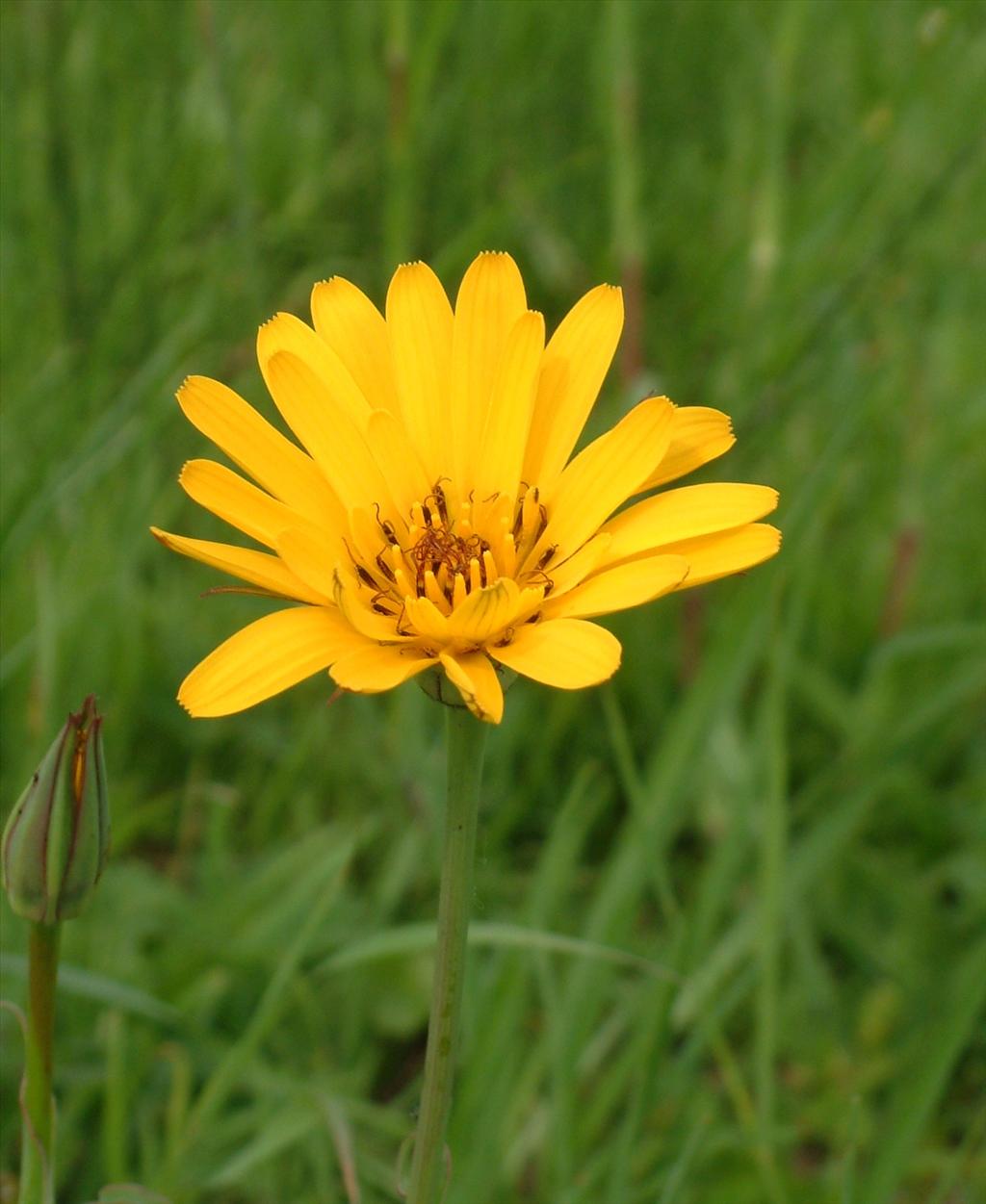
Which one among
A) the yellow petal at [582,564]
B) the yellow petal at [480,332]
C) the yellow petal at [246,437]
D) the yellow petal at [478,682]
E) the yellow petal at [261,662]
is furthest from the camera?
the yellow petal at [480,332]

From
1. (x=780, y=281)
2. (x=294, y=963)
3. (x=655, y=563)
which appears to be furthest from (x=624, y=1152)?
(x=780, y=281)

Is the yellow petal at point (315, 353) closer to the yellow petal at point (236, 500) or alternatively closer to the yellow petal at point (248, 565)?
the yellow petal at point (236, 500)

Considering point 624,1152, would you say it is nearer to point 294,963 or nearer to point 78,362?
point 294,963

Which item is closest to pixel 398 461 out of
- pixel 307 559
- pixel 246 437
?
pixel 246 437

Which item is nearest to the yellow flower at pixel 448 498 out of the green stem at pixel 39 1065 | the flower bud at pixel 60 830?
the flower bud at pixel 60 830

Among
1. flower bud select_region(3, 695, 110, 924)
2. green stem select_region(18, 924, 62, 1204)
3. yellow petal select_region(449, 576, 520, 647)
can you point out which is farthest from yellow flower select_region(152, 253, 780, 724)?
green stem select_region(18, 924, 62, 1204)

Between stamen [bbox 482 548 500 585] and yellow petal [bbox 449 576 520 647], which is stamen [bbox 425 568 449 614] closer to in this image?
stamen [bbox 482 548 500 585]

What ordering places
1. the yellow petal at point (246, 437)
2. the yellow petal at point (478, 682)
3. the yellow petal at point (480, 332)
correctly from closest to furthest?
the yellow petal at point (478, 682) < the yellow petal at point (246, 437) < the yellow petal at point (480, 332)

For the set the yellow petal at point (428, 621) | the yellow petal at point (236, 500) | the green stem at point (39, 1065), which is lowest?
the green stem at point (39, 1065)
